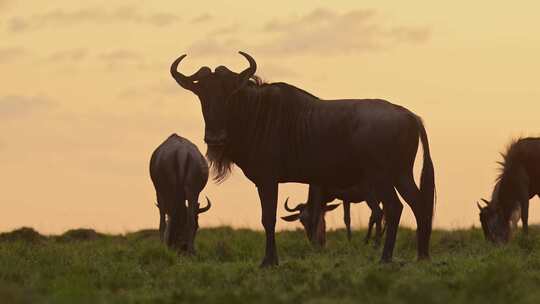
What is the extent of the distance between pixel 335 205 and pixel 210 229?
3641 millimetres

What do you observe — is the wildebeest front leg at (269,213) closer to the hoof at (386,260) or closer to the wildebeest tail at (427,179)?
the hoof at (386,260)

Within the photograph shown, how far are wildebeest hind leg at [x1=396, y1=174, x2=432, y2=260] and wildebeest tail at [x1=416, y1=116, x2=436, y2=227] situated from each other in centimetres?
7

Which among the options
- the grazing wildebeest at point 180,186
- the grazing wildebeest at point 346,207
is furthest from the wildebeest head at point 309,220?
the grazing wildebeest at point 180,186

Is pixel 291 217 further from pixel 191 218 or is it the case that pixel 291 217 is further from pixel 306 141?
pixel 306 141

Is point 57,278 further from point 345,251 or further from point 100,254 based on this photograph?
point 345,251

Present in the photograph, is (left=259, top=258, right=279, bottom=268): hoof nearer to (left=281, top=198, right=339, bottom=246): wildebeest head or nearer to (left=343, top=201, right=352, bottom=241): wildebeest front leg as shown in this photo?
(left=281, top=198, right=339, bottom=246): wildebeest head

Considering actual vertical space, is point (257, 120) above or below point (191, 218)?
above

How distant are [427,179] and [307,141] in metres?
1.67

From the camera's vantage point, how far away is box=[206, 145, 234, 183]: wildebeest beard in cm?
1385

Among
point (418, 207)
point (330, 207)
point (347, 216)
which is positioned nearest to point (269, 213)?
point (418, 207)

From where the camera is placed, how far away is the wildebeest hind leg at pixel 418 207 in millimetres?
13789

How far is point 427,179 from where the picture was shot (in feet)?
46.2

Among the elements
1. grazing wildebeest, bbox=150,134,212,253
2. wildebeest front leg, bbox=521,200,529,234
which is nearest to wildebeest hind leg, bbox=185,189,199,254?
grazing wildebeest, bbox=150,134,212,253

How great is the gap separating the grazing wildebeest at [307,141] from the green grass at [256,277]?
89cm
